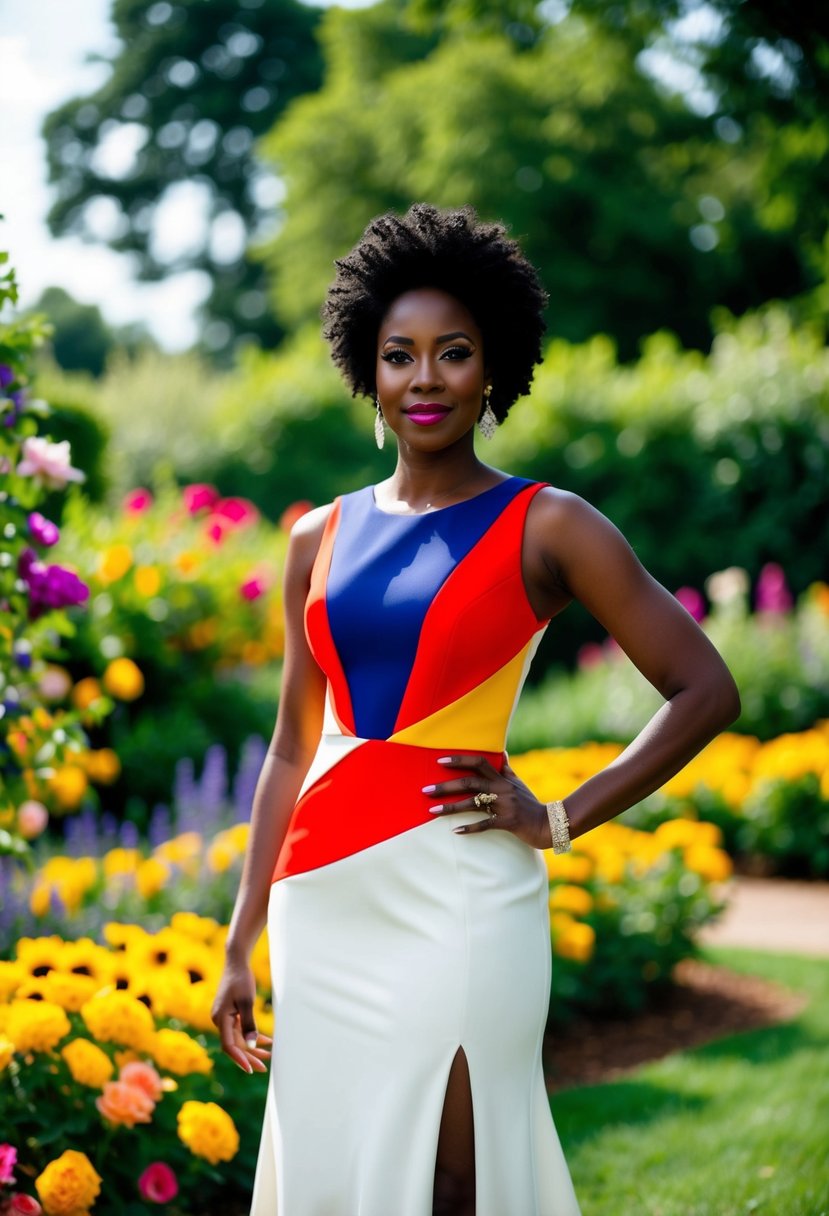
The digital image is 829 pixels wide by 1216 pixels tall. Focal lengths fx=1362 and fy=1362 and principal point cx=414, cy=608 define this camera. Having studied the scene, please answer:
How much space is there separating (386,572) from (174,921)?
1.89 metres

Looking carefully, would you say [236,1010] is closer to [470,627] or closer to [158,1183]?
[158,1183]

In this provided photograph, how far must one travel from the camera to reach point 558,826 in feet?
7.38

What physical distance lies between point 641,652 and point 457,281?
2.44 feet

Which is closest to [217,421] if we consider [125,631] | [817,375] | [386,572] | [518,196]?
[817,375]

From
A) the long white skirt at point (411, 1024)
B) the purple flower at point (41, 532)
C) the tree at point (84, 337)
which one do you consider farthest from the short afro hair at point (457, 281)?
the tree at point (84, 337)

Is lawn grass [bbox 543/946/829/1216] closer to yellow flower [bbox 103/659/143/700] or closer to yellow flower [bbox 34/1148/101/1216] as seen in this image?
yellow flower [bbox 34/1148/101/1216]

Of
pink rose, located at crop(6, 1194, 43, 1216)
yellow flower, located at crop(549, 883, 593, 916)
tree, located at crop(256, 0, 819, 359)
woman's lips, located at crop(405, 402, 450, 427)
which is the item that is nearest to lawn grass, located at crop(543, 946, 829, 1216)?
yellow flower, located at crop(549, 883, 593, 916)

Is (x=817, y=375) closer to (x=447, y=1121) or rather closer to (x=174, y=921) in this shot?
(x=174, y=921)

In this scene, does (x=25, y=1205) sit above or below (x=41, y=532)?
below

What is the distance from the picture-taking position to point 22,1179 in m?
3.03

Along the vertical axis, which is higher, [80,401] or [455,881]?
[80,401]

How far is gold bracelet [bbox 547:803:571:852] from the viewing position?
2.25 metres

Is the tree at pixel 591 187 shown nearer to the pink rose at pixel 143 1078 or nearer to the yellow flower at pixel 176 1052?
the yellow flower at pixel 176 1052

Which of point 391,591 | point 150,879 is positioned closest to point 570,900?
point 150,879
